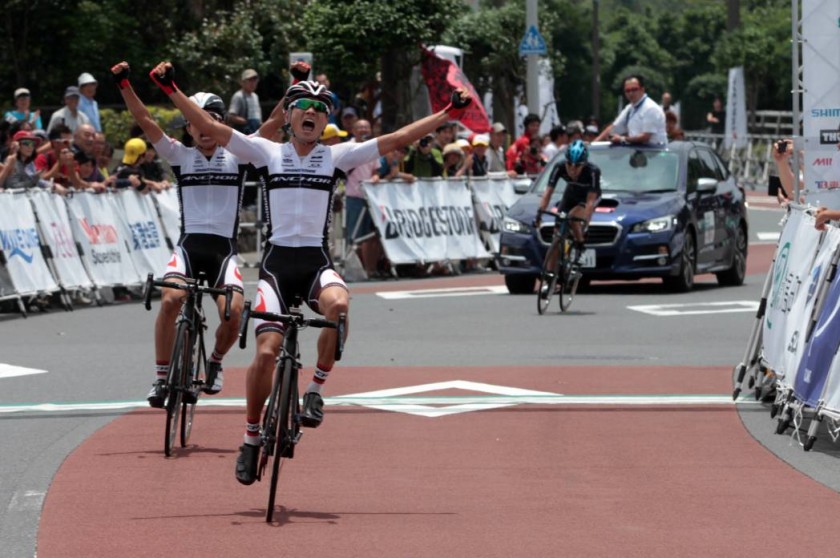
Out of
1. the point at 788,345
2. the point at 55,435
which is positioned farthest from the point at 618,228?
the point at 55,435

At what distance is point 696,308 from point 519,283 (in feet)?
9.61

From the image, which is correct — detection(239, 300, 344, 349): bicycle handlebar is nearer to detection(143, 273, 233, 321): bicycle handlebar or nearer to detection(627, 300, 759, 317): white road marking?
detection(143, 273, 233, 321): bicycle handlebar

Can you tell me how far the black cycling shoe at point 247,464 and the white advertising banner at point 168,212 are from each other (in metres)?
14.2

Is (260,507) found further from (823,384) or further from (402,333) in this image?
(402,333)

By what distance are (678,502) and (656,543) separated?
3.55 ft

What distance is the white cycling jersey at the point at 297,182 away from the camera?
986 centimetres

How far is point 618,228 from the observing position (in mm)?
22594

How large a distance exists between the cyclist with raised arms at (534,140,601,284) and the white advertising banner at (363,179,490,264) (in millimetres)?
5458

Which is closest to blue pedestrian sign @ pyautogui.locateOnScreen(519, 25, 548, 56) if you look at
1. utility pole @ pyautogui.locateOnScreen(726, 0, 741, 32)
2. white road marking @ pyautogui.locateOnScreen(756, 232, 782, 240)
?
white road marking @ pyautogui.locateOnScreen(756, 232, 782, 240)

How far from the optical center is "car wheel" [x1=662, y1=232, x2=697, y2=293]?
23031 mm

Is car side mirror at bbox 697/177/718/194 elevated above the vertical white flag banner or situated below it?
above

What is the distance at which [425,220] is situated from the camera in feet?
87.3

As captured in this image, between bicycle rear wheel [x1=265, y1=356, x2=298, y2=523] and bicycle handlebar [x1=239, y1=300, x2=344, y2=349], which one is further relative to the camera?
bicycle handlebar [x1=239, y1=300, x2=344, y2=349]

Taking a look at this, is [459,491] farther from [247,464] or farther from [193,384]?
[193,384]
